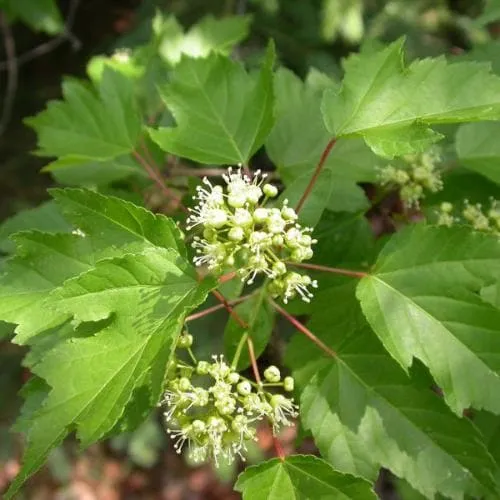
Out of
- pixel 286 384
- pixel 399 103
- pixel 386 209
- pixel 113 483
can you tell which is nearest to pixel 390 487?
pixel 113 483

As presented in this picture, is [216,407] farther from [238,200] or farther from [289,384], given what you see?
[238,200]

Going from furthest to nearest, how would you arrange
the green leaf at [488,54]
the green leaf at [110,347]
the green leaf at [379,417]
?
1. the green leaf at [488,54]
2. the green leaf at [379,417]
3. the green leaf at [110,347]

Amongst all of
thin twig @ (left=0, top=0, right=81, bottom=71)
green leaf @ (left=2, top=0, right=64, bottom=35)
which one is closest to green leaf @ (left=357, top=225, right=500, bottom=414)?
green leaf @ (left=2, top=0, right=64, bottom=35)

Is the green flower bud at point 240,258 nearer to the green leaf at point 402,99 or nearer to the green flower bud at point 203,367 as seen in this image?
the green flower bud at point 203,367

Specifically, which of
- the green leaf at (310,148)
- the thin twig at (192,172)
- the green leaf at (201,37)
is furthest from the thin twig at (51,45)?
the green leaf at (310,148)

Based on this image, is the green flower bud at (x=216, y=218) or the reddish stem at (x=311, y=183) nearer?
the green flower bud at (x=216, y=218)

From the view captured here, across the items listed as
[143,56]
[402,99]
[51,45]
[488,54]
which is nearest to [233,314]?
[402,99]
